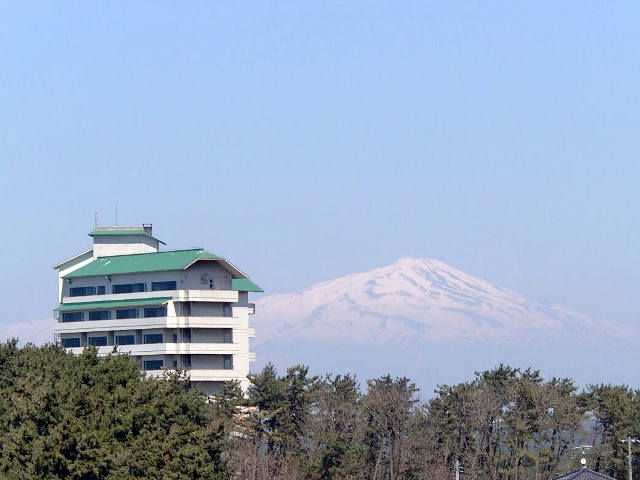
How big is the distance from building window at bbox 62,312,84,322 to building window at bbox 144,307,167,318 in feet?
20.6

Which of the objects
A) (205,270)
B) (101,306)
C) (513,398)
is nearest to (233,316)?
(205,270)

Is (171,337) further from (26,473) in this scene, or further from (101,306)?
(26,473)

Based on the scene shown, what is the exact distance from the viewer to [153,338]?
9250 centimetres

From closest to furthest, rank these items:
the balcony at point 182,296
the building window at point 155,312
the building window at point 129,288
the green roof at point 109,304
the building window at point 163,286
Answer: the balcony at point 182,296 < the building window at point 155,312 < the green roof at point 109,304 < the building window at point 163,286 < the building window at point 129,288

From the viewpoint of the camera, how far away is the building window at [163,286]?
9262cm

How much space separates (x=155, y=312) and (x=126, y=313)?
2.71 metres

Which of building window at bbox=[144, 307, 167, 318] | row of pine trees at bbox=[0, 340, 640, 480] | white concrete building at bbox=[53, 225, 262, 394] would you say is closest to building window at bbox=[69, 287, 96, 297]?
→ white concrete building at bbox=[53, 225, 262, 394]

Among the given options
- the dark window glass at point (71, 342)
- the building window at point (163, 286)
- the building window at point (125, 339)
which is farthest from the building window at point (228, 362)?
the dark window glass at point (71, 342)

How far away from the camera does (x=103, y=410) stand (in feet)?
164

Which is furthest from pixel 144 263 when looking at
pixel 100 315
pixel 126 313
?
pixel 100 315

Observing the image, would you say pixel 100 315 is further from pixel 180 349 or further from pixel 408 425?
pixel 408 425

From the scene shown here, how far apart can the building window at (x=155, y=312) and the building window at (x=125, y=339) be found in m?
2.21

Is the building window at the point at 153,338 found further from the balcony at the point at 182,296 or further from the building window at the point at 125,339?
the balcony at the point at 182,296

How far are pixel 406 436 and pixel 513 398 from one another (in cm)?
714
